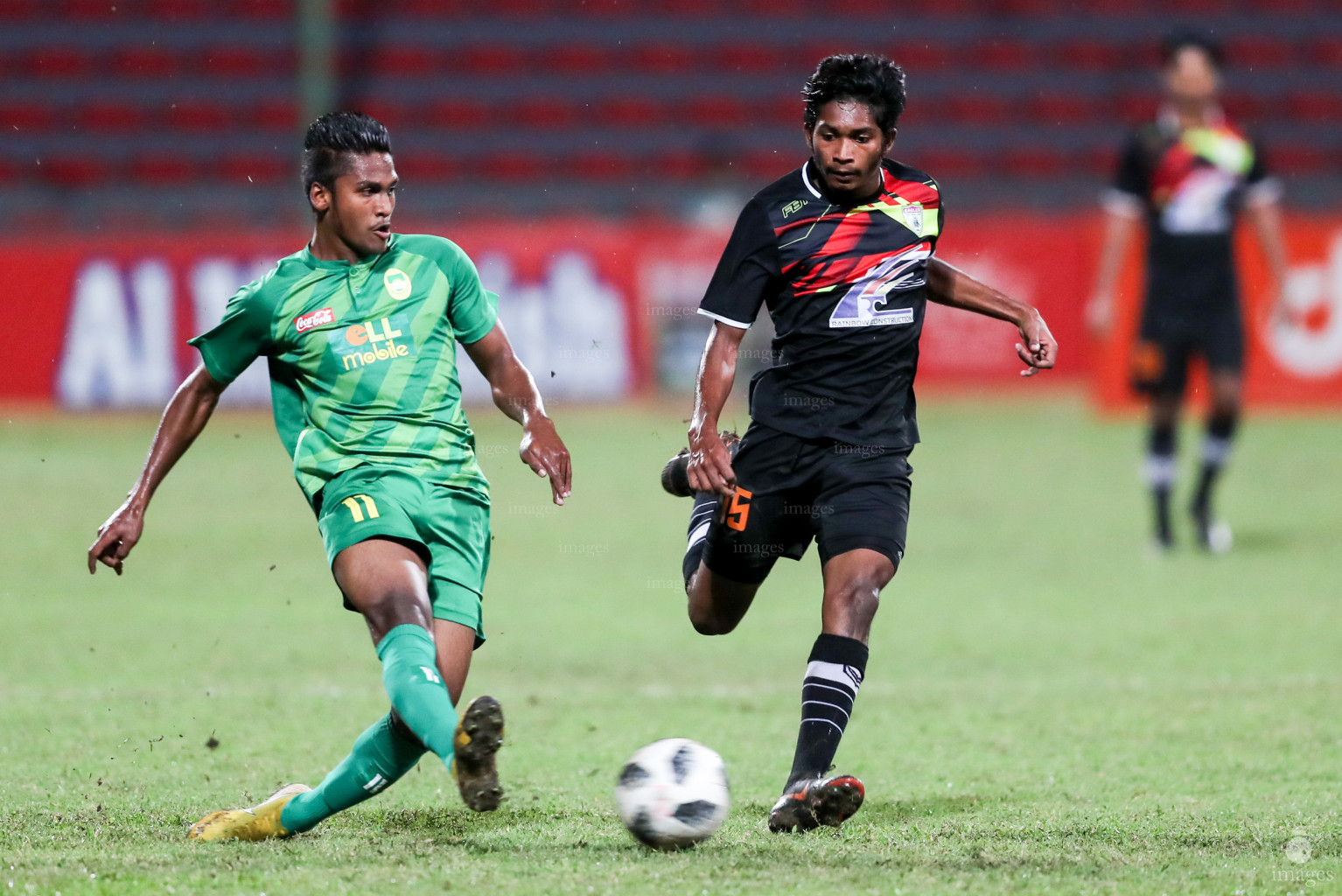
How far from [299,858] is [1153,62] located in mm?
18351

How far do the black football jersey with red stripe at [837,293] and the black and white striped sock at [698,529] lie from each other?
556 millimetres

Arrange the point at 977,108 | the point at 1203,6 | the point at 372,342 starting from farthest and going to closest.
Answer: the point at 1203,6
the point at 977,108
the point at 372,342

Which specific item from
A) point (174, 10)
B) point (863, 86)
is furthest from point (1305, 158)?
point (863, 86)

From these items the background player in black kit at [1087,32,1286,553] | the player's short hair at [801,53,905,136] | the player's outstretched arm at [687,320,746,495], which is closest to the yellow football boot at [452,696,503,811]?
the player's outstretched arm at [687,320,746,495]

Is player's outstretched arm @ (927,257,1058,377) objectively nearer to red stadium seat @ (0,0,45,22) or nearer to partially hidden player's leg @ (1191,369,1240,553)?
partially hidden player's leg @ (1191,369,1240,553)

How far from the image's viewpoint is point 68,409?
1446 cm

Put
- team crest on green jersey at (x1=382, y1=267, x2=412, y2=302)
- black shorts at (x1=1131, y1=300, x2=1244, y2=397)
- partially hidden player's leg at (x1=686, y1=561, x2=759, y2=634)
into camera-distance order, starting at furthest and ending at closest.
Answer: black shorts at (x1=1131, y1=300, x2=1244, y2=397) < partially hidden player's leg at (x1=686, y1=561, x2=759, y2=634) < team crest on green jersey at (x1=382, y1=267, x2=412, y2=302)

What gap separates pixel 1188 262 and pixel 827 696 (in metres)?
6.35

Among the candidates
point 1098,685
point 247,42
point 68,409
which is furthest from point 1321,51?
point 1098,685

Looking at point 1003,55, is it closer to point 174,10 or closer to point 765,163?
point 765,163

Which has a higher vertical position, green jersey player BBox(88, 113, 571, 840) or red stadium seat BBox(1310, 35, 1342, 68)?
red stadium seat BBox(1310, 35, 1342, 68)

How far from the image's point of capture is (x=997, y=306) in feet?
14.7

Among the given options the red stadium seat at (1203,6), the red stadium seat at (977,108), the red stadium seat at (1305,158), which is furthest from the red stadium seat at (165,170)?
the red stadium seat at (1305,158)

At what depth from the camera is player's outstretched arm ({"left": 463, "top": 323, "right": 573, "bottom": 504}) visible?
4094mm
